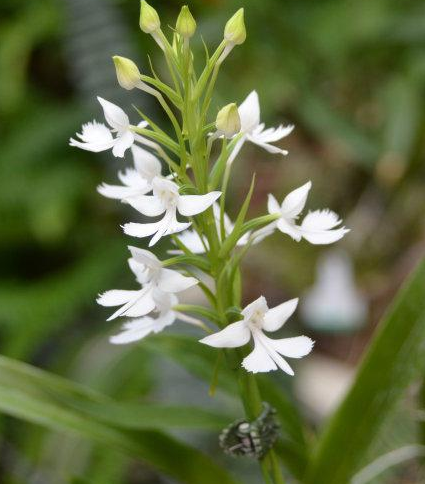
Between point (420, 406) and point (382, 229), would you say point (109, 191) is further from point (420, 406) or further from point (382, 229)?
point (382, 229)

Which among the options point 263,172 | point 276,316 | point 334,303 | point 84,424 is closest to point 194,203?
point 276,316

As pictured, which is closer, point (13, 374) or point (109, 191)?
point (109, 191)

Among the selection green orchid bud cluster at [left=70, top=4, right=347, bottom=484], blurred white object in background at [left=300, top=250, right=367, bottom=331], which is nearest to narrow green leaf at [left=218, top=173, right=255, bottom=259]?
green orchid bud cluster at [left=70, top=4, right=347, bottom=484]

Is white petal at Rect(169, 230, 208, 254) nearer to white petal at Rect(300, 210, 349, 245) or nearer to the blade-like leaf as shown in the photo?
white petal at Rect(300, 210, 349, 245)

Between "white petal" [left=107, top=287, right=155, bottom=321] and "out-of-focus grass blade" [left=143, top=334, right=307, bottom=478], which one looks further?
"out-of-focus grass blade" [left=143, top=334, right=307, bottom=478]

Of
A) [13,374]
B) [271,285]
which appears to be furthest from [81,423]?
[271,285]
